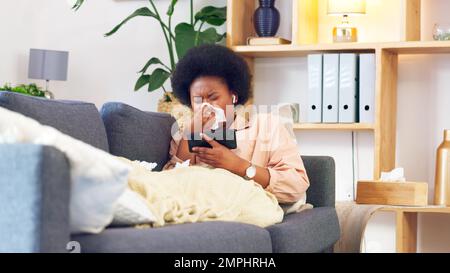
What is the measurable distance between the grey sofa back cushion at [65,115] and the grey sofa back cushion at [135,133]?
140 mm

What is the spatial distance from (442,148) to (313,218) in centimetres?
148

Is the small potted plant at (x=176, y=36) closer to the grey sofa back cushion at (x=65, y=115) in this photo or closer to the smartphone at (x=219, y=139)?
the smartphone at (x=219, y=139)

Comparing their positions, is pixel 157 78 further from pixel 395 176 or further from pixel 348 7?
pixel 395 176

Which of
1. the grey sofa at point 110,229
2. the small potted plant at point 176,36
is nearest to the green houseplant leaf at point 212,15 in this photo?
the small potted plant at point 176,36

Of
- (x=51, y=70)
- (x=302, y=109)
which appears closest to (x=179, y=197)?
(x=302, y=109)

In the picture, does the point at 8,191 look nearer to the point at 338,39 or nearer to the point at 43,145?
the point at 43,145

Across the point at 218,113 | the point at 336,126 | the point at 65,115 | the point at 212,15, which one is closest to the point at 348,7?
the point at 336,126

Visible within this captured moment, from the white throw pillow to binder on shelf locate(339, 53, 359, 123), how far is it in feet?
8.21

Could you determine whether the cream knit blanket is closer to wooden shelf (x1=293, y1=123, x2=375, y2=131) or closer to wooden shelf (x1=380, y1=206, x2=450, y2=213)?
wooden shelf (x1=380, y1=206, x2=450, y2=213)

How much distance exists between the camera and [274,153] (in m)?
2.79

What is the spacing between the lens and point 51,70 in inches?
188

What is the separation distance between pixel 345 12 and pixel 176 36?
879 mm

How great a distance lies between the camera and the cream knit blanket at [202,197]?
2051mm

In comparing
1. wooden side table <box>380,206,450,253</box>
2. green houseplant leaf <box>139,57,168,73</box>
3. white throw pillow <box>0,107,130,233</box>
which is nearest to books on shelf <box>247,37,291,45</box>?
green houseplant leaf <box>139,57,168,73</box>
